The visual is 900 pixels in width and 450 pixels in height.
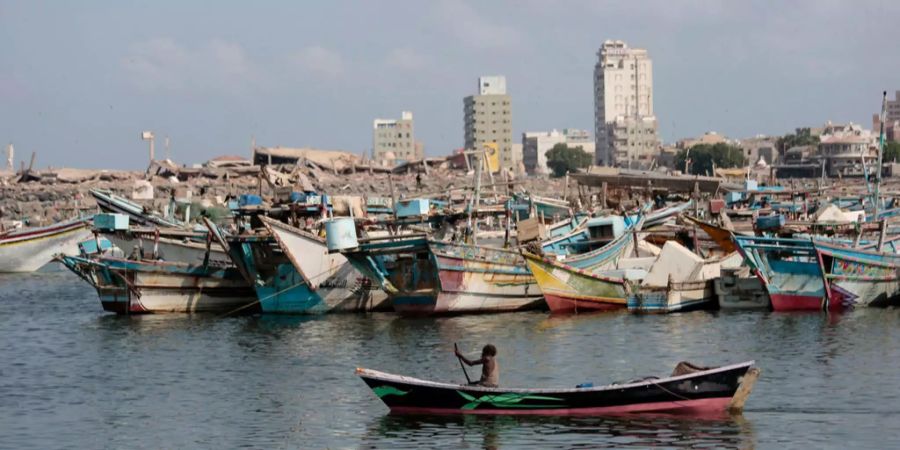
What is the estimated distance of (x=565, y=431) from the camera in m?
17.9

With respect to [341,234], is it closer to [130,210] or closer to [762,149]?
[130,210]

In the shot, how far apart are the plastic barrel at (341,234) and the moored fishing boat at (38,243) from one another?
840 inches

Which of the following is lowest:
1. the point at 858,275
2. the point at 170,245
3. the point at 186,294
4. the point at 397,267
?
the point at 186,294

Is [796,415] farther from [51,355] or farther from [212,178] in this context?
[212,178]

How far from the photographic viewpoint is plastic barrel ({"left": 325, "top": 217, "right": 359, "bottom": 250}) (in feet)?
97.7

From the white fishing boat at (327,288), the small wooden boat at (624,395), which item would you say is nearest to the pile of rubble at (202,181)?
the white fishing boat at (327,288)

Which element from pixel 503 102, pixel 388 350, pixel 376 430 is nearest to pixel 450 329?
pixel 388 350

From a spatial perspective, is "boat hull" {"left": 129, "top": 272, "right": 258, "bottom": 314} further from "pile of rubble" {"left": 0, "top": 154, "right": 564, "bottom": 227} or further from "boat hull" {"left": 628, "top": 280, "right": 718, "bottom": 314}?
"pile of rubble" {"left": 0, "top": 154, "right": 564, "bottom": 227}

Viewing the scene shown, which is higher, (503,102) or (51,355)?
(503,102)

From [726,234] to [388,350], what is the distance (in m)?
9.24

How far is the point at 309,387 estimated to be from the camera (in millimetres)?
22469

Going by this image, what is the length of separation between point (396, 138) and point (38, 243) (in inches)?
5429

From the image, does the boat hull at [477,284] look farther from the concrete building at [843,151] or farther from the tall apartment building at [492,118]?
the tall apartment building at [492,118]

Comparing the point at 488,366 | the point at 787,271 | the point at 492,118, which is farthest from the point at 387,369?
the point at 492,118
